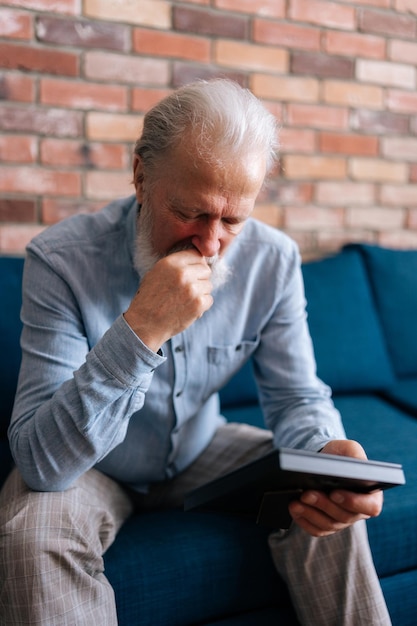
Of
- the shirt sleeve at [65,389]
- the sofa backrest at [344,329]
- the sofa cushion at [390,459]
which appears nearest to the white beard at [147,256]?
the shirt sleeve at [65,389]

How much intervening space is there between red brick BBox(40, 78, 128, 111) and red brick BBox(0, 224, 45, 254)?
35 cm

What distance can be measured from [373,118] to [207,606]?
5.70ft

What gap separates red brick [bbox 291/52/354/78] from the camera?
2018 millimetres

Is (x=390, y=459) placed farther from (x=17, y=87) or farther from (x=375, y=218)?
(x=17, y=87)

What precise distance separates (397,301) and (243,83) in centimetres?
85

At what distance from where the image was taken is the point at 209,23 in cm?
186

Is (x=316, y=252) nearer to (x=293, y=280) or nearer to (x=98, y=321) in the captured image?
(x=293, y=280)

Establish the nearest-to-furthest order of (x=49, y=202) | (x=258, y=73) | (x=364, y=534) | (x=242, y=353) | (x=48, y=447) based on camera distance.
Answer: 1. (x=48, y=447)
2. (x=364, y=534)
3. (x=242, y=353)
4. (x=49, y=202)
5. (x=258, y=73)

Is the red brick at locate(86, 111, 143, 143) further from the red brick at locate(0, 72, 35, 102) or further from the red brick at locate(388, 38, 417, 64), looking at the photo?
the red brick at locate(388, 38, 417, 64)

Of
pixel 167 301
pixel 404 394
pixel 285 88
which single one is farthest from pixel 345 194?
pixel 167 301

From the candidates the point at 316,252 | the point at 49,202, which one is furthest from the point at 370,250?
the point at 49,202

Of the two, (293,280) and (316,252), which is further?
(316,252)

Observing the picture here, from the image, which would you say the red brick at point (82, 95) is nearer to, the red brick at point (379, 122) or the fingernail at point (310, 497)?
the red brick at point (379, 122)

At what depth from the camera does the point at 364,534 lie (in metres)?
1.05
